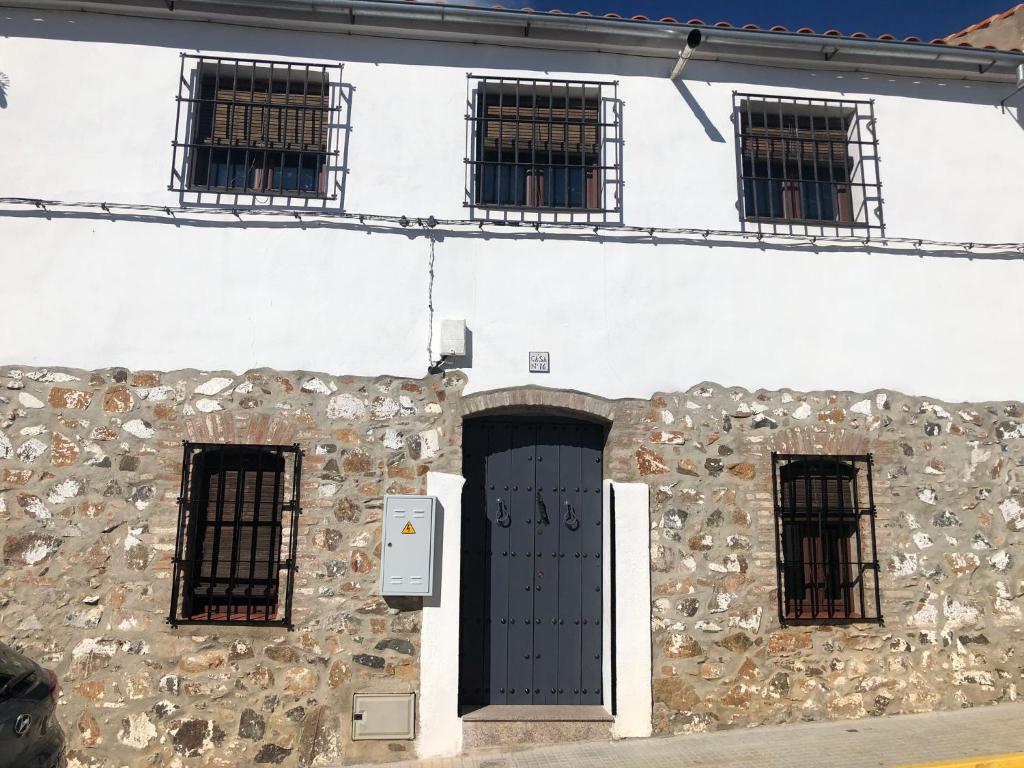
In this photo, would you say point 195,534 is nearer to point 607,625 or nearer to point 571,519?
point 571,519

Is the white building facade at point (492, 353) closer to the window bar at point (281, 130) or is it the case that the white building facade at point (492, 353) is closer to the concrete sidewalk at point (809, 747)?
the window bar at point (281, 130)

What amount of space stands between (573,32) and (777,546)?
4.52m

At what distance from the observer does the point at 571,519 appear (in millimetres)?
6281

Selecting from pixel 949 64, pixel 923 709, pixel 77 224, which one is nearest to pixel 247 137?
pixel 77 224

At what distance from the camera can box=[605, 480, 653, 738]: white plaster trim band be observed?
5.88m

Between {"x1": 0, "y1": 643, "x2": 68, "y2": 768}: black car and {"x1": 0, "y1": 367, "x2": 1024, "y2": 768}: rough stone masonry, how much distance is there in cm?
154

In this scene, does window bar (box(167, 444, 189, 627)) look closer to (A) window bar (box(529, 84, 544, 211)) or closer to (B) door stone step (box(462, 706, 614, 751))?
(B) door stone step (box(462, 706, 614, 751))

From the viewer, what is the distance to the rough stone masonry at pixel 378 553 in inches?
222

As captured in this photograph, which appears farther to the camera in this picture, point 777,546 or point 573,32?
point 573,32

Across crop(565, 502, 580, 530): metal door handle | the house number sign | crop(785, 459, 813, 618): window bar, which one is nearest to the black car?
crop(565, 502, 580, 530): metal door handle

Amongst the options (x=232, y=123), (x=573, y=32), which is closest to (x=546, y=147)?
(x=573, y=32)

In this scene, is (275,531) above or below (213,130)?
below

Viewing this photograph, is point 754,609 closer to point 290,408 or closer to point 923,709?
point 923,709

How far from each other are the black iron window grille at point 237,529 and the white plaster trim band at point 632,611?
8.01 feet
